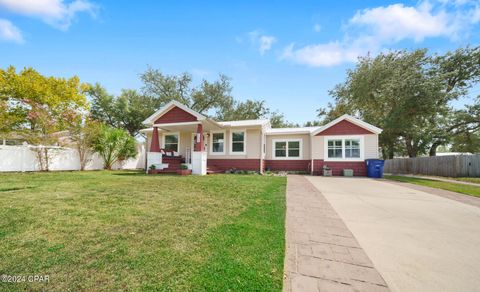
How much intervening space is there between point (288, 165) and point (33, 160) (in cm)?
1578

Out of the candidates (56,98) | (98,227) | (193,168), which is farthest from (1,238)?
(56,98)

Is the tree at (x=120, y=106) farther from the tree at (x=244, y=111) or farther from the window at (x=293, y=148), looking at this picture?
the window at (x=293, y=148)

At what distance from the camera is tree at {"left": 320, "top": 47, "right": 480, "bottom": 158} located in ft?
47.3

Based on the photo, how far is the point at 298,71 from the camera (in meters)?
13.6

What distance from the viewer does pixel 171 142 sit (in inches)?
611

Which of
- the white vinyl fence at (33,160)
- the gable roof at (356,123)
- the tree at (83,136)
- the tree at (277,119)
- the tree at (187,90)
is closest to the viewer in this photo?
the white vinyl fence at (33,160)

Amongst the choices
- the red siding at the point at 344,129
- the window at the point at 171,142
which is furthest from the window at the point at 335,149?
the window at the point at 171,142

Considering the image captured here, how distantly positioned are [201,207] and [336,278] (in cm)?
297

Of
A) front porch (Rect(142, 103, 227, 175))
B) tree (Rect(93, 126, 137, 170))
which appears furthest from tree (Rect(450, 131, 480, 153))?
tree (Rect(93, 126, 137, 170))

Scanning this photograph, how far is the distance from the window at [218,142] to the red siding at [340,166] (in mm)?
6369

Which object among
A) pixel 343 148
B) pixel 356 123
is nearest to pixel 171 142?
pixel 343 148

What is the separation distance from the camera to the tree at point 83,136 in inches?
536

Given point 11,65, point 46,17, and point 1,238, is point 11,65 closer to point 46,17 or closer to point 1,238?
point 46,17

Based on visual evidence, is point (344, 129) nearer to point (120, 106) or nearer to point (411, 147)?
point (411, 147)
